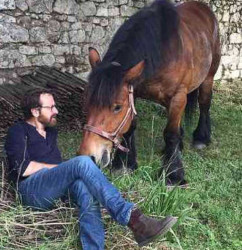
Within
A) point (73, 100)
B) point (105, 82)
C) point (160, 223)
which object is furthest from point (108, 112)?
point (73, 100)

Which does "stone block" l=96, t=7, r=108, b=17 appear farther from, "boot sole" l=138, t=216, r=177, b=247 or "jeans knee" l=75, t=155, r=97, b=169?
"boot sole" l=138, t=216, r=177, b=247

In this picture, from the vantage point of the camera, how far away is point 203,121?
6.77 meters

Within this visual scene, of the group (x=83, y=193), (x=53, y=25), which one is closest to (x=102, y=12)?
(x=53, y=25)

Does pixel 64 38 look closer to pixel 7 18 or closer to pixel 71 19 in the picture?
pixel 71 19

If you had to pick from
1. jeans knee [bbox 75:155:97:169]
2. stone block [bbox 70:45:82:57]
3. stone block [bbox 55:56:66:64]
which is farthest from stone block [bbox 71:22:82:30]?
jeans knee [bbox 75:155:97:169]

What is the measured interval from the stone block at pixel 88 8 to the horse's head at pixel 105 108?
406cm

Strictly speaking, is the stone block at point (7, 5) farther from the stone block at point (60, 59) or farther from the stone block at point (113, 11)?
the stone block at point (113, 11)

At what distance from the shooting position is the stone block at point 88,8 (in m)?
8.06

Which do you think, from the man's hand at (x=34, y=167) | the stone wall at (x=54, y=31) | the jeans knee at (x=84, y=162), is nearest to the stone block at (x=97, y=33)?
the stone wall at (x=54, y=31)

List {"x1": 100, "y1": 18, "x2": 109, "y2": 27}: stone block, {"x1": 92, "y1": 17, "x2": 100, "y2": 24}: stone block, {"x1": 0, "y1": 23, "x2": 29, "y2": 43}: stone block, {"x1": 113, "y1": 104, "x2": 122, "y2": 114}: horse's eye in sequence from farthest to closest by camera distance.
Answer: {"x1": 100, "y1": 18, "x2": 109, "y2": 27}: stone block
{"x1": 92, "y1": 17, "x2": 100, "y2": 24}: stone block
{"x1": 0, "y1": 23, "x2": 29, "y2": 43}: stone block
{"x1": 113, "y1": 104, "x2": 122, "y2": 114}: horse's eye

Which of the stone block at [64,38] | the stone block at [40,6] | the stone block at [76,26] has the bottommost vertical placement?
the stone block at [64,38]

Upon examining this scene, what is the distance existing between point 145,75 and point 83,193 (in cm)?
138

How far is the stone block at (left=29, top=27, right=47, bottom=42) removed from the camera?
752 cm

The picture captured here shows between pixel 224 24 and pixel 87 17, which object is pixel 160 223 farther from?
pixel 224 24
